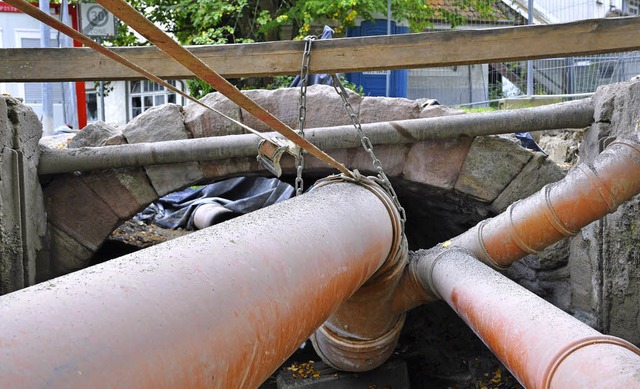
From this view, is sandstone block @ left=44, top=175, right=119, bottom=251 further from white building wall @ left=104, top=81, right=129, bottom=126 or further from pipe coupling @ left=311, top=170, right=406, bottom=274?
white building wall @ left=104, top=81, right=129, bottom=126

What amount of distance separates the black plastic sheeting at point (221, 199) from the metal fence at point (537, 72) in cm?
328

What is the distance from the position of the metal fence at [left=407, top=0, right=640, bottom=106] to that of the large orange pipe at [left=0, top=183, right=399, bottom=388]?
6.26 m

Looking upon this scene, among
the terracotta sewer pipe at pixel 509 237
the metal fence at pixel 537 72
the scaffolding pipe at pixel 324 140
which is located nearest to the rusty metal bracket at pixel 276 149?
the terracotta sewer pipe at pixel 509 237

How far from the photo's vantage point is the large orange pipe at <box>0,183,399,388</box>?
1037mm

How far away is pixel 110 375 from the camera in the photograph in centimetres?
106

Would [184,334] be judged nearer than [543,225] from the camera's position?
Yes

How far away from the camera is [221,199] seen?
754cm

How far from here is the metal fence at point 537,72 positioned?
30.0 feet

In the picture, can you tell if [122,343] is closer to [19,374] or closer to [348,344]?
[19,374]

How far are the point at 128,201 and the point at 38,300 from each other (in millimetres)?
Answer: 3360

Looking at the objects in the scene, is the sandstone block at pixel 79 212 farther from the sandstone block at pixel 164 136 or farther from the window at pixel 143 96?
the window at pixel 143 96

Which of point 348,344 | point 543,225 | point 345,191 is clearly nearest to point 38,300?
point 345,191

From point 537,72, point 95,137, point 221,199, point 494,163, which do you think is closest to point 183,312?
point 494,163

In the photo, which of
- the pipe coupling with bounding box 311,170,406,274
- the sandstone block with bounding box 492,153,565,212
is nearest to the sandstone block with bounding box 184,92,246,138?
the pipe coupling with bounding box 311,170,406,274
